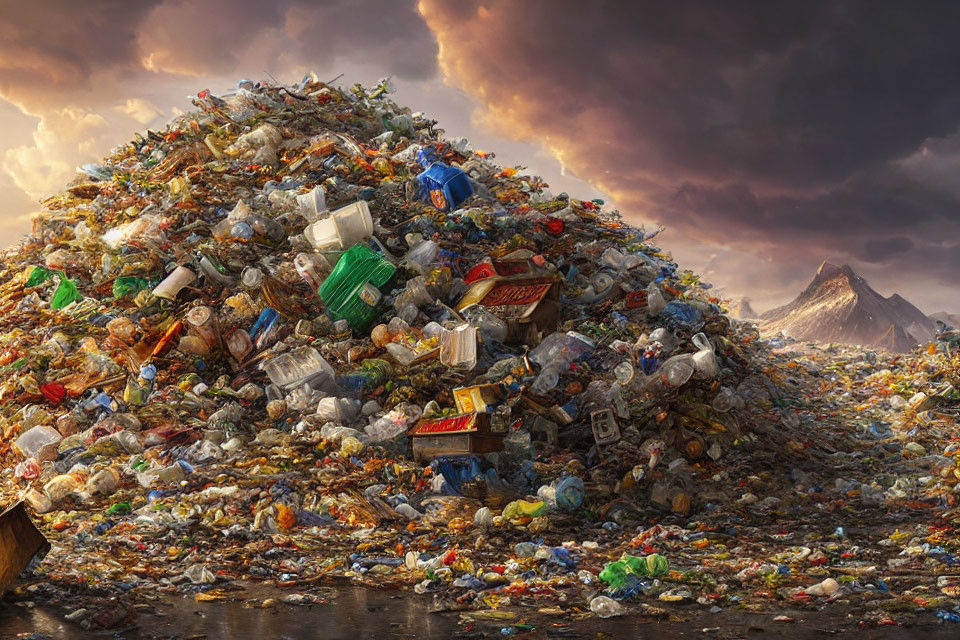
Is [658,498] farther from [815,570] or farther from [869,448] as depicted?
[869,448]

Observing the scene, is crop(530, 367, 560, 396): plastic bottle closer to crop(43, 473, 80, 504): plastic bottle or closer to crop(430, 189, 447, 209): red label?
crop(430, 189, 447, 209): red label

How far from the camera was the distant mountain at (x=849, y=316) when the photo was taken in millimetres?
22609

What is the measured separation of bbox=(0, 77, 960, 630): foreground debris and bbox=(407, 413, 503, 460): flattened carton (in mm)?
25

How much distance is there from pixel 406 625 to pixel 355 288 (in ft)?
14.3

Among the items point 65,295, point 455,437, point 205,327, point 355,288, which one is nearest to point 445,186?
point 355,288

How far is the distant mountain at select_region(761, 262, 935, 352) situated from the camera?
22.6 metres

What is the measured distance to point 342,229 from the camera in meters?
7.50

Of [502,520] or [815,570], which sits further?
[502,520]

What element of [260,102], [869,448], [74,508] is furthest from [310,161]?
[869,448]

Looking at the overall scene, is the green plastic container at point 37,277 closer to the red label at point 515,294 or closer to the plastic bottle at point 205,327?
the plastic bottle at point 205,327

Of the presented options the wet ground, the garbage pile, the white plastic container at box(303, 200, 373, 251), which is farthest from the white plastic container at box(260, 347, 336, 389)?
the wet ground

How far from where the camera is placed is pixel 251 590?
3697mm

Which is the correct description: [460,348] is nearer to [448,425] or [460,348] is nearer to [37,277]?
[448,425]

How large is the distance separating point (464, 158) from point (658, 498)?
6.47 m
